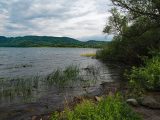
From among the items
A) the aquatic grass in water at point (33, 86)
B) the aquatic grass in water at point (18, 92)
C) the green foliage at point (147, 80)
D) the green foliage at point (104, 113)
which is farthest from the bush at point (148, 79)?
the aquatic grass in water at point (18, 92)

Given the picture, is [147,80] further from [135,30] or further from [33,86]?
[135,30]

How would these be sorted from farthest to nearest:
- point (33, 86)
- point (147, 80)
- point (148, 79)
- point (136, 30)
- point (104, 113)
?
point (136, 30), point (33, 86), point (147, 80), point (148, 79), point (104, 113)

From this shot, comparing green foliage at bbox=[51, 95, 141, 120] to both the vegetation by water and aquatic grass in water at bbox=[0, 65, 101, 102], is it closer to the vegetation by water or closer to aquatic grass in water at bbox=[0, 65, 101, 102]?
aquatic grass in water at bbox=[0, 65, 101, 102]

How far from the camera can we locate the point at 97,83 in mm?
25594

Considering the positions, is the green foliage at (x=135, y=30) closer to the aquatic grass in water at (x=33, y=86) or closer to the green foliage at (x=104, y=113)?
the aquatic grass in water at (x=33, y=86)

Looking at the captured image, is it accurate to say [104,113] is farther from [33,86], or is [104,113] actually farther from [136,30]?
[136,30]

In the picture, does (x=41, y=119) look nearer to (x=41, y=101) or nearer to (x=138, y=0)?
(x=41, y=101)

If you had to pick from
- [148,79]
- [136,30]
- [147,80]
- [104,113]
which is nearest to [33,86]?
[147,80]

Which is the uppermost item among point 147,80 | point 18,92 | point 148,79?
point 148,79

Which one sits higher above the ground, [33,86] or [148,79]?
[148,79]

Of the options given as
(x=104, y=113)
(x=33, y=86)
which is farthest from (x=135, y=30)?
(x=104, y=113)

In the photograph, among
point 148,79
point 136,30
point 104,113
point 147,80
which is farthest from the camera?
point 136,30

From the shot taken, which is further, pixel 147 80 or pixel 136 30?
pixel 136 30

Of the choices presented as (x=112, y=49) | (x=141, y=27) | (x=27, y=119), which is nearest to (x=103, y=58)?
(x=112, y=49)
